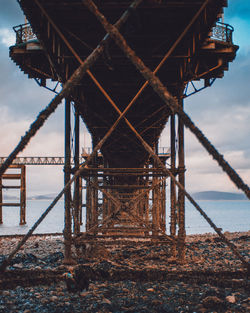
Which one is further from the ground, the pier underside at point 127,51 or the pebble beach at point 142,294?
the pier underside at point 127,51

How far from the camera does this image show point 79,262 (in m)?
7.70

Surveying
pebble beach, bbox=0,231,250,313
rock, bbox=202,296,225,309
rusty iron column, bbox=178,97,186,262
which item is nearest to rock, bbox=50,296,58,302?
pebble beach, bbox=0,231,250,313

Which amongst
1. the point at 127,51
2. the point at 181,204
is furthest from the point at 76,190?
the point at 127,51

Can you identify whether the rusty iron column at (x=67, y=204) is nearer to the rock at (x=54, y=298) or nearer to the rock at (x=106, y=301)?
the rock at (x=54, y=298)

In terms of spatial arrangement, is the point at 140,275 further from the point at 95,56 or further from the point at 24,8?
the point at 24,8

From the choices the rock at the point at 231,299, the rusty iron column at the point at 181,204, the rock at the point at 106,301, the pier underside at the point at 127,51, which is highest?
the pier underside at the point at 127,51

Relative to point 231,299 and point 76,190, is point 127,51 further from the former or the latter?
point 76,190

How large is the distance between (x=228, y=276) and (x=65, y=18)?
208 inches

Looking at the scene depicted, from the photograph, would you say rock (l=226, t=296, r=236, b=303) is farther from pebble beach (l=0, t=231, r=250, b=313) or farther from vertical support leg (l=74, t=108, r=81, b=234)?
vertical support leg (l=74, t=108, r=81, b=234)

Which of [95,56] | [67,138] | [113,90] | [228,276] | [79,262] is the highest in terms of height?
[113,90]

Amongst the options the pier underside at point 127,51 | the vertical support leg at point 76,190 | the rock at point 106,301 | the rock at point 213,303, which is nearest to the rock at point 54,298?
the rock at point 106,301

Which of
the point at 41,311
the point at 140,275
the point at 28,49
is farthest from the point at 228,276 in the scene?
the point at 28,49

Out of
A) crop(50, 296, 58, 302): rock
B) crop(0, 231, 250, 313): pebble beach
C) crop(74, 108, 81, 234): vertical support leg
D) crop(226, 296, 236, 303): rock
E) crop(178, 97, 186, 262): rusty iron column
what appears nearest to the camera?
crop(0, 231, 250, 313): pebble beach

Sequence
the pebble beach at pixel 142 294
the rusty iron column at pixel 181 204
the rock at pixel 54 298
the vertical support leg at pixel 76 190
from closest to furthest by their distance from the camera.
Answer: the pebble beach at pixel 142 294 → the rock at pixel 54 298 → the rusty iron column at pixel 181 204 → the vertical support leg at pixel 76 190
